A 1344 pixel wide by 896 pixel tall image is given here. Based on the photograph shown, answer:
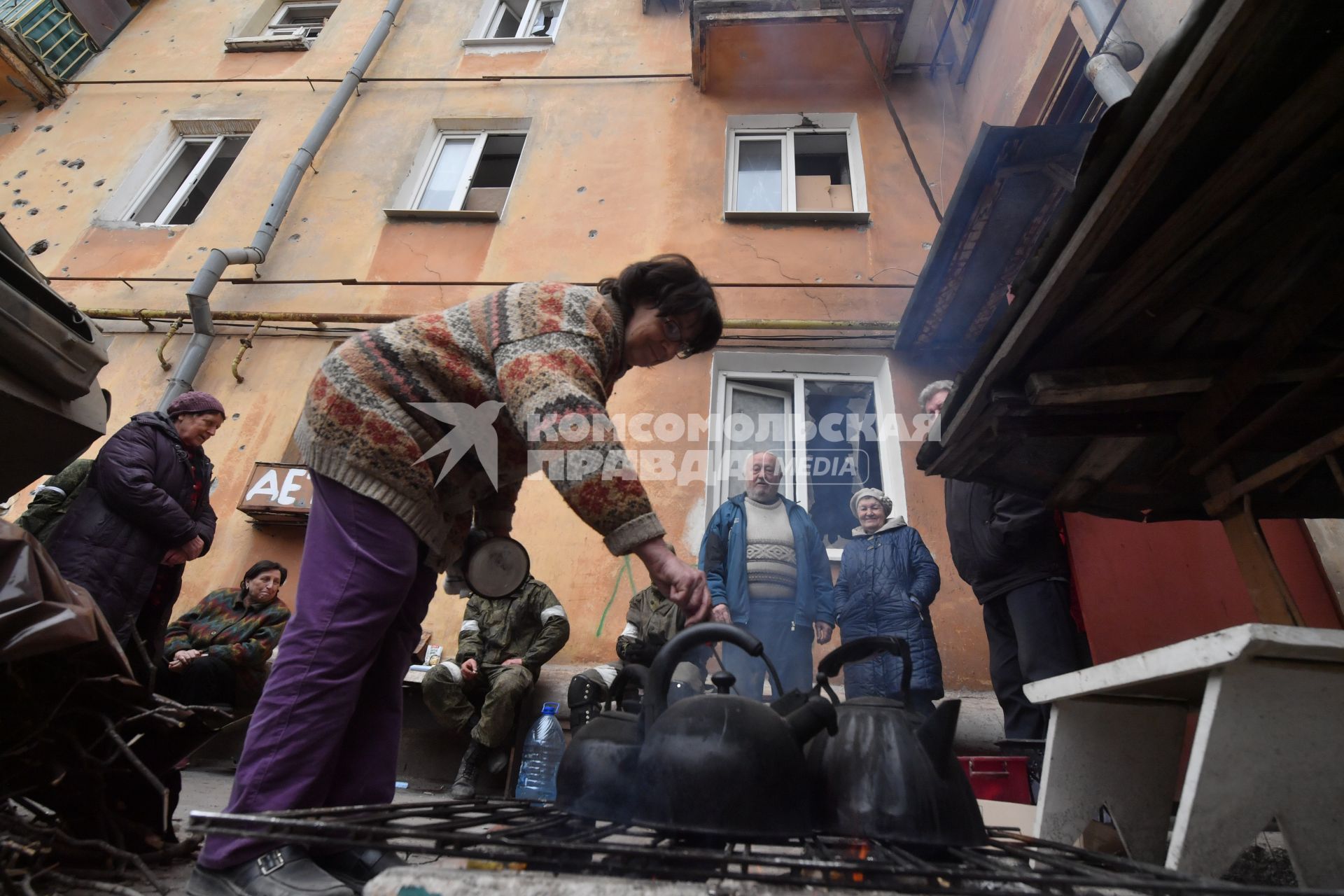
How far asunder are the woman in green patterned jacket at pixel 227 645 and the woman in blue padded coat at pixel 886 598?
10.5 ft

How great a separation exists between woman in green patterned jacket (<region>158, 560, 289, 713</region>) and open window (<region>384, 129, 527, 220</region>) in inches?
157

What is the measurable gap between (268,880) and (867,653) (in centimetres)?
120

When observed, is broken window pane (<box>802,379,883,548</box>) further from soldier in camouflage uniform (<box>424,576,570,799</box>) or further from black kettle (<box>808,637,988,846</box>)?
black kettle (<box>808,637,988,846</box>)

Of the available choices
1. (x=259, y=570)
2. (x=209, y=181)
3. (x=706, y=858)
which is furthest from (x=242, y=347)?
(x=706, y=858)

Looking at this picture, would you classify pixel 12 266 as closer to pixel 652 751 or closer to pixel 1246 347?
pixel 652 751

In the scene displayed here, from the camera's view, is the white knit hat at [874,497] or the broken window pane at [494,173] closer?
the white knit hat at [874,497]

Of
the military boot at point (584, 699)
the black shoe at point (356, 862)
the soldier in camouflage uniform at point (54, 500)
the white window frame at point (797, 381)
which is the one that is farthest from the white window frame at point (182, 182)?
the black shoe at point (356, 862)

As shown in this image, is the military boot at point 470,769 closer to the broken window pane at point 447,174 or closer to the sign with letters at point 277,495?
the sign with letters at point 277,495

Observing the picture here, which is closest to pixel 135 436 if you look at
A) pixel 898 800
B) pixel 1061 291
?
pixel 898 800

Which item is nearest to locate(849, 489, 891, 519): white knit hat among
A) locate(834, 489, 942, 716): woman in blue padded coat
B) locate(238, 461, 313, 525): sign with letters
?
locate(834, 489, 942, 716): woman in blue padded coat

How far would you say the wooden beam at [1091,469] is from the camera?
89.1 inches

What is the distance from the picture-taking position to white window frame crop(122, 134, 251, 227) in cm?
713

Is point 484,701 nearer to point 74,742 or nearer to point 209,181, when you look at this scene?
point 74,742

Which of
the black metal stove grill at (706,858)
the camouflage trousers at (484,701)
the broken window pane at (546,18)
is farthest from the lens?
the broken window pane at (546,18)
